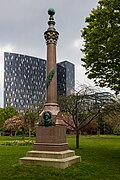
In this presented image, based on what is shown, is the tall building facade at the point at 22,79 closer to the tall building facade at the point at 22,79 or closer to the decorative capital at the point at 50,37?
the tall building facade at the point at 22,79

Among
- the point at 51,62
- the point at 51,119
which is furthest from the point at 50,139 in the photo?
the point at 51,62

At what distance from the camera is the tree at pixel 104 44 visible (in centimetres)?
1303

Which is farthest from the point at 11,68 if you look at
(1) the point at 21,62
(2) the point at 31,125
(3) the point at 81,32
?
(3) the point at 81,32

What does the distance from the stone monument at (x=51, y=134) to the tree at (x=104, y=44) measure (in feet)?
9.11

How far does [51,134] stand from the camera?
10.9m

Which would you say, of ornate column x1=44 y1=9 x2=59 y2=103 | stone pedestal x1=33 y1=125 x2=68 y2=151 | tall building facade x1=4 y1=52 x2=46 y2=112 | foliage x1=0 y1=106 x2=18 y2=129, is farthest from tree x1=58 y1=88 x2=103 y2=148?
tall building facade x1=4 y1=52 x2=46 y2=112

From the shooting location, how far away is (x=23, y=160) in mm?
10508

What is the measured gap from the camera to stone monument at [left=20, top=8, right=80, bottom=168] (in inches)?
404

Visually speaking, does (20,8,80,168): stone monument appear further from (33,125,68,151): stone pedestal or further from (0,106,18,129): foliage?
(0,106,18,129): foliage

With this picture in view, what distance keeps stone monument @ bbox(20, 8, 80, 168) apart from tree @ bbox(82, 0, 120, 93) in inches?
109

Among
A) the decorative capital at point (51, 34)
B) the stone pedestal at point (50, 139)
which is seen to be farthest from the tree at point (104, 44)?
the stone pedestal at point (50, 139)

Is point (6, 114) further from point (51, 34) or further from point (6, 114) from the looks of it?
point (51, 34)

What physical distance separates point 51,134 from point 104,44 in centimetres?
561

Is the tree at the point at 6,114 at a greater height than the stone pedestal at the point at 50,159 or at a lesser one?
greater
